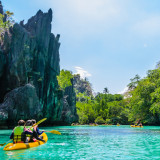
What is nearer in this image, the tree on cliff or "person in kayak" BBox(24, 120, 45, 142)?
"person in kayak" BBox(24, 120, 45, 142)

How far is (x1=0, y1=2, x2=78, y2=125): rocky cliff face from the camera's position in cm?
3250

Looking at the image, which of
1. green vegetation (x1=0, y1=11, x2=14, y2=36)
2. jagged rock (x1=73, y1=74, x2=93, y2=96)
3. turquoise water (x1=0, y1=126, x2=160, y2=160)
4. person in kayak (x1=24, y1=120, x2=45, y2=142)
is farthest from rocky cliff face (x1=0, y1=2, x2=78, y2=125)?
jagged rock (x1=73, y1=74, x2=93, y2=96)

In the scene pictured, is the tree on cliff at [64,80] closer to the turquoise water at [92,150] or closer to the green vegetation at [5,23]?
the green vegetation at [5,23]

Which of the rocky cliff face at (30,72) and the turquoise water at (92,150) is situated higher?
the rocky cliff face at (30,72)

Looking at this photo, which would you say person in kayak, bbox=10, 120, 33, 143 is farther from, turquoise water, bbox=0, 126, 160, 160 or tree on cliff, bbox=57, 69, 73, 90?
tree on cliff, bbox=57, 69, 73, 90

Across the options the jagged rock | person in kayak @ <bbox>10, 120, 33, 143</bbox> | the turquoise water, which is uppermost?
the jagged rock

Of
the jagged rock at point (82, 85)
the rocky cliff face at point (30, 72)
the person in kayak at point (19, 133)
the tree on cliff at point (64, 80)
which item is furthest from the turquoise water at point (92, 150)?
the jagged rock at point (82, 85)

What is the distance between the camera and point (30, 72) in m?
40.1

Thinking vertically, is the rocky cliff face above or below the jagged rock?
below

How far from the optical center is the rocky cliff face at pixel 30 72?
32.5 m

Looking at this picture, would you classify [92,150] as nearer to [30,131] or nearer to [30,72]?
[30,131]

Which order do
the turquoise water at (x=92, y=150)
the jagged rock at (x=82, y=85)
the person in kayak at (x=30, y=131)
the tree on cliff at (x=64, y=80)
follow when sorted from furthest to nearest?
the jagged rock at (x=82, y=85) → the tree on cliff at (x=64, y=80) → the person in kayak at (x=30, y=131) → the turquoise water at (x=92, y=150)

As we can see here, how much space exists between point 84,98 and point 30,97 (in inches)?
2773

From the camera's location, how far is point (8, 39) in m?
36.6
